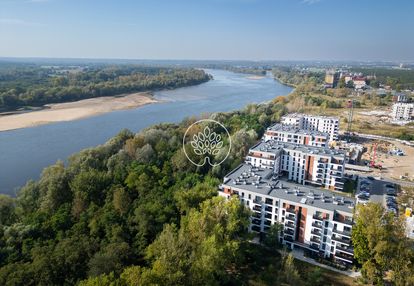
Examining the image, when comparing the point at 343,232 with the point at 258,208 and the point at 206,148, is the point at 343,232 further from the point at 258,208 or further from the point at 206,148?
the point at 206,148

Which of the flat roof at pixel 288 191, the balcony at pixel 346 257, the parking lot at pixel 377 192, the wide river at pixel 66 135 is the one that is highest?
the flat roof at pixel 288 191

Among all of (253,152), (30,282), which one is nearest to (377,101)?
(253,152)

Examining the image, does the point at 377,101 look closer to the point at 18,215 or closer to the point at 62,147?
the point at 62,147

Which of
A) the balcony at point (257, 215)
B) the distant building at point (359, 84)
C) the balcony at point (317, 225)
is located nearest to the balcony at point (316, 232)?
the balcony at point (317, 225)

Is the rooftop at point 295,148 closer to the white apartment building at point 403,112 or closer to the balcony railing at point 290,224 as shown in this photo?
the balcony railing at point 290,224

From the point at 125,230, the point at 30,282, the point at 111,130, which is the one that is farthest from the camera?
the point at 111,130

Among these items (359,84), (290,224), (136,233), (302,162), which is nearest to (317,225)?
(290,224)

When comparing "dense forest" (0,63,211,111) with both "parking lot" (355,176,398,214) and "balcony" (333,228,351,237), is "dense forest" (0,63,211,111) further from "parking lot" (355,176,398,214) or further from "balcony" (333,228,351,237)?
"balcony" (333,228,351,237)
